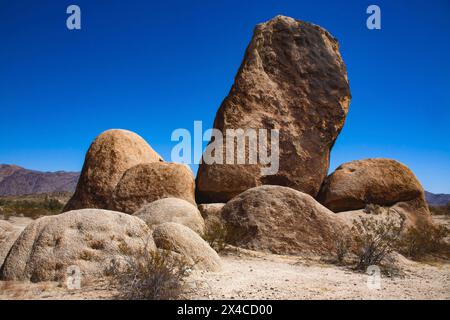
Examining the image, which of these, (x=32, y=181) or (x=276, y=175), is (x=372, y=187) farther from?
(x=32, y=181)

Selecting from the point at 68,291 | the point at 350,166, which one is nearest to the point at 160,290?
the point at 68,291

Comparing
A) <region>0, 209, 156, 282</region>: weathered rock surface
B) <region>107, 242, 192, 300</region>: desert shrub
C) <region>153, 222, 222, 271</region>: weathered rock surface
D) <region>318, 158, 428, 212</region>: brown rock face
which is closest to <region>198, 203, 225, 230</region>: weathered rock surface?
<region>153, 222, 222, 271</region>: weathered rock surface

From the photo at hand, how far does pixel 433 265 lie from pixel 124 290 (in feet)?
24.5

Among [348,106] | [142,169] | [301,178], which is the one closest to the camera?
[142,169]

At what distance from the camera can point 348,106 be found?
13133 millimetres

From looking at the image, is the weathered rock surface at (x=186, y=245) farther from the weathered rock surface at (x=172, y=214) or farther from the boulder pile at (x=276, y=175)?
the boulder pile at (x=276, y=175)

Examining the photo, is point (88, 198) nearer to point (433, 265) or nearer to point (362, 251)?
point (362, 251)

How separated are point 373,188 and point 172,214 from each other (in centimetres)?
664

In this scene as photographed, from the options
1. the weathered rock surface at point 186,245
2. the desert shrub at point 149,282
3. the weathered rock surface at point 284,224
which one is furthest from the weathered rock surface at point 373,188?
the desert shrub at point 149,282

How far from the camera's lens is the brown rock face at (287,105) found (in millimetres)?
11594

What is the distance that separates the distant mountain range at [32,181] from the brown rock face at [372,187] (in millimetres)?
115355

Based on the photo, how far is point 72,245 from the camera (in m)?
5.88

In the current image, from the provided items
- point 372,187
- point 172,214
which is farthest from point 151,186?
point 372,187

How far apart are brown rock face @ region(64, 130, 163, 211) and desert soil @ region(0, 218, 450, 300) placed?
489cm
